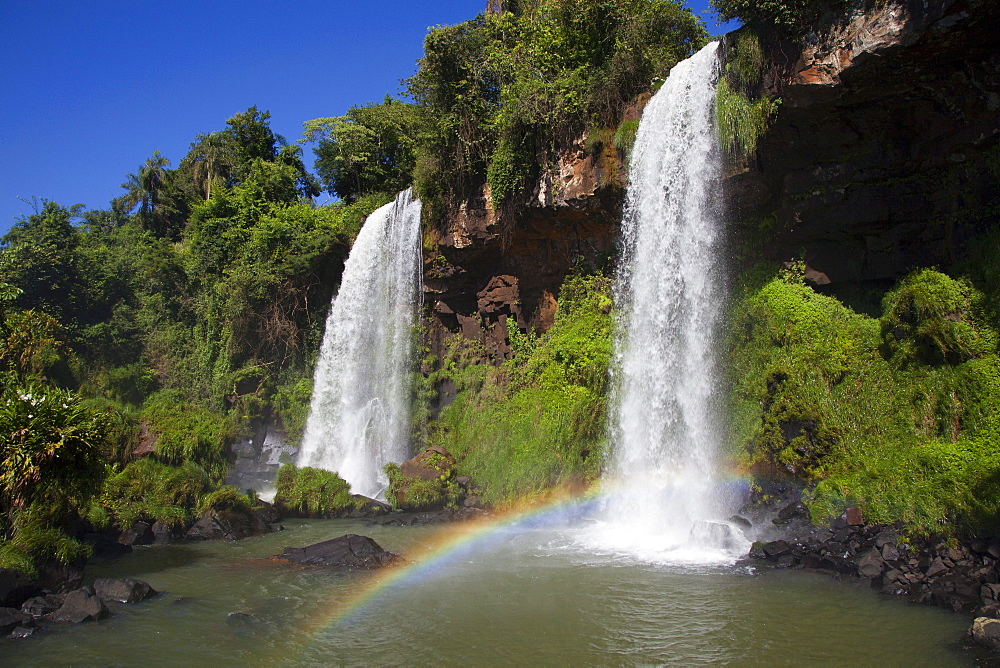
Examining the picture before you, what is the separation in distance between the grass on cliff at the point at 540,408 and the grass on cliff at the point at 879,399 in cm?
365

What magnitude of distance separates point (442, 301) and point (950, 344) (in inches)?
570

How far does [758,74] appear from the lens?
13.0 meters

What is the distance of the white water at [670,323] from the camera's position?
13461 millimetres

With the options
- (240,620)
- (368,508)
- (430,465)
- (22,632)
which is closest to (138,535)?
(368,508)

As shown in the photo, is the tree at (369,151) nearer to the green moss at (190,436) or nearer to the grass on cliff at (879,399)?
the green moss at (190,436)

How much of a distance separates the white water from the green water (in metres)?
3.06

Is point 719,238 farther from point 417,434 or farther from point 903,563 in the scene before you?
point 417,434

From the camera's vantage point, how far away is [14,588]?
29.0ft

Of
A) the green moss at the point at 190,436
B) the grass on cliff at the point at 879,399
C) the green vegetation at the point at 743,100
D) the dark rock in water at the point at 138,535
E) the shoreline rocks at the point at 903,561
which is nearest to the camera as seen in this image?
the shoreline rocks at the point at 903,561

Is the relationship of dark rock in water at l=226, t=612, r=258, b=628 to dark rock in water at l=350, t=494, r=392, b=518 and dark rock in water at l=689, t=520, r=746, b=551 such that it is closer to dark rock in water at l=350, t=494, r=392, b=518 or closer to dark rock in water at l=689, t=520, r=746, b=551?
dark rock in water at l=350, t=494, r=392, b=518

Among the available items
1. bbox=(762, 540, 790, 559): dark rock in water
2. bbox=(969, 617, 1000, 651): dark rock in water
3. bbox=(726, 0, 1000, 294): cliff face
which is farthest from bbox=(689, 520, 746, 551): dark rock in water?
bbox=(726, 0, 1000, 294): cliff face

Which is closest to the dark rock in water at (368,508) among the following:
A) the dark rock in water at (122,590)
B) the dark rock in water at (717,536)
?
the dark rock in water at (122,590)

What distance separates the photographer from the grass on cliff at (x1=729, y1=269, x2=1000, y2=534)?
31.7 feet

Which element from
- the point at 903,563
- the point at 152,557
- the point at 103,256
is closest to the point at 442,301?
the point at 152,557
